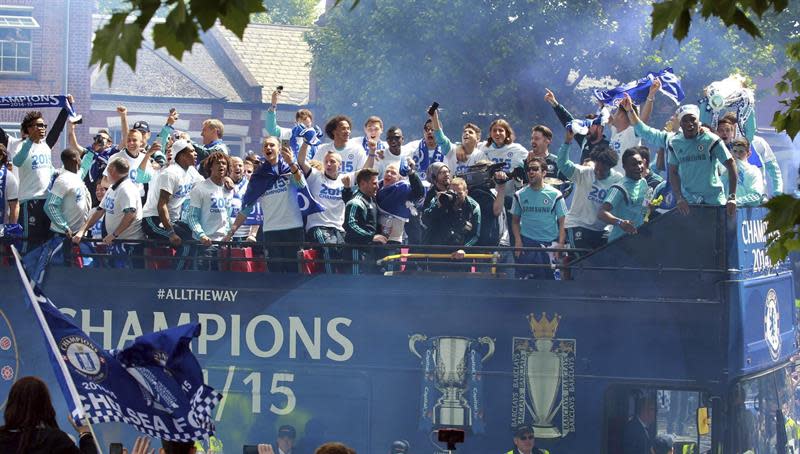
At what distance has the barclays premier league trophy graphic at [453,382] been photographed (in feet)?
38.7

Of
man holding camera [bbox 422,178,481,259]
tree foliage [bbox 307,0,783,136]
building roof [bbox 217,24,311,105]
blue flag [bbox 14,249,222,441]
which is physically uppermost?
building roof [bbox 217,24,311,105]

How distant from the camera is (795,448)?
40.7 ft

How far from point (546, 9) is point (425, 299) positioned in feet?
60.5

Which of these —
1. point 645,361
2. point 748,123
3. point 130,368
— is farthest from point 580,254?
point 130,368

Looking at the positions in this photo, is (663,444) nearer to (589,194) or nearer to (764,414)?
(764,414)

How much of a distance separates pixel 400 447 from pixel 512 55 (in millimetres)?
18902

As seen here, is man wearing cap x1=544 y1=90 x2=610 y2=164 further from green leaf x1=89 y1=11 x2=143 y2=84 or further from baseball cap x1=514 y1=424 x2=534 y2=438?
green leaf x1=89 y1=11 x2=143 y2=84

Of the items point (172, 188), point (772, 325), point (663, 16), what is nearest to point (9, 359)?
point (172, 188)

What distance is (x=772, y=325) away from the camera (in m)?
12.1

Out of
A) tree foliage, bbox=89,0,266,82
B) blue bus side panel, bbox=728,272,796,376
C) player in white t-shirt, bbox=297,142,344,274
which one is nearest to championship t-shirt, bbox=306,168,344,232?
player in white t-shirt, bbox=297,142,344,274

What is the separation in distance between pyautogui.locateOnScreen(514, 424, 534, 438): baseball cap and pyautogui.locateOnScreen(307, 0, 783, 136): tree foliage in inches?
727

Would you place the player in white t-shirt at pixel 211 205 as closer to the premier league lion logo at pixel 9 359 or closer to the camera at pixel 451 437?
the premier league lion logo at pixel 9 359

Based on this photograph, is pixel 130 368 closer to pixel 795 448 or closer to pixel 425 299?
pixel 425 299

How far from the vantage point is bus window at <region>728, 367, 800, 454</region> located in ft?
37.4
